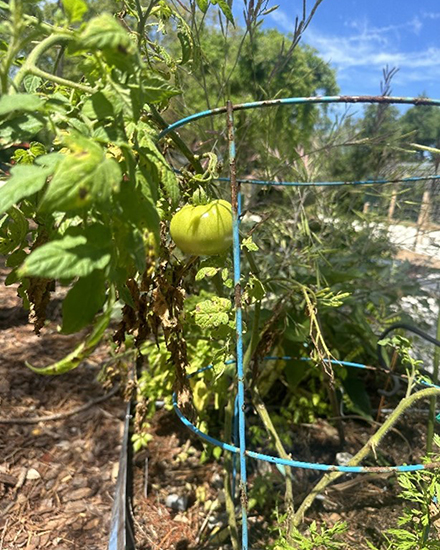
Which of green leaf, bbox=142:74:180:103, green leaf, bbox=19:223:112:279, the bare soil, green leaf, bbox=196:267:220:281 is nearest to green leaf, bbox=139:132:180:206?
green leaf, bbox=142:74:180:103

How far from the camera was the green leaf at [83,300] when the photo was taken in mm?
499

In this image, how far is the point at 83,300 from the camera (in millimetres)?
502

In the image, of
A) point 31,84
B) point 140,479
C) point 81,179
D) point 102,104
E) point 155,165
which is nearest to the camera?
point 81,179

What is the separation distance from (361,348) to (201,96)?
4.72 metres

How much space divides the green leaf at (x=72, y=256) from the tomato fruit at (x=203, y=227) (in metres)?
0.35

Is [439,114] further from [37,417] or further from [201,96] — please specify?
[37,417]

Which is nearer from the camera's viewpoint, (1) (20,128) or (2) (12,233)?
(1) (20,128)

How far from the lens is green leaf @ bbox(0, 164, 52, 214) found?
439mm

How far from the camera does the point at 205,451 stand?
1.82m

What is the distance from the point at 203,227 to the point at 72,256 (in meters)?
0.41

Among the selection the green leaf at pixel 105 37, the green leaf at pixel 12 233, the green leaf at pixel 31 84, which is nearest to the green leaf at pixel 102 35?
the green leaf at pixel 105 37

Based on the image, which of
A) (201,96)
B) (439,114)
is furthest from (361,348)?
(439,114)

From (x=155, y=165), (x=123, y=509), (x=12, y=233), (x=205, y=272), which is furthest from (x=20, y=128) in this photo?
(x=123, y=509)

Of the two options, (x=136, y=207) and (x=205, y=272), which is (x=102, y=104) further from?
(x=205, y=272)
